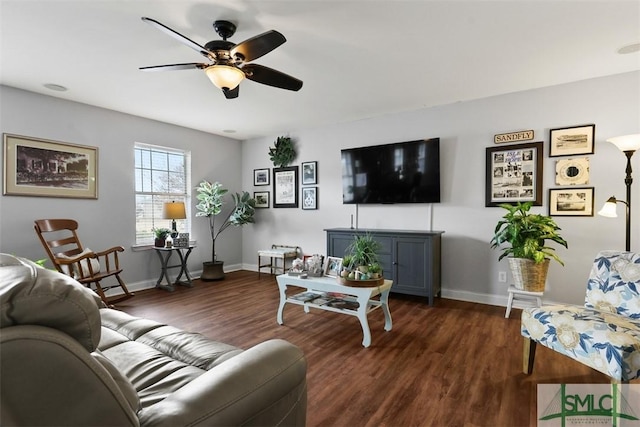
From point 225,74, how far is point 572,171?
351 centimetres

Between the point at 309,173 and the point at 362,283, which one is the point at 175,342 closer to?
the point at 362,283

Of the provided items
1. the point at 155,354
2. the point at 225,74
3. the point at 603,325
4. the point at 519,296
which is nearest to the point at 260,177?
the point at 225,74

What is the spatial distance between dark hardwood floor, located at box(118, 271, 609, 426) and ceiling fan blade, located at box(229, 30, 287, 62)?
87.0 inches

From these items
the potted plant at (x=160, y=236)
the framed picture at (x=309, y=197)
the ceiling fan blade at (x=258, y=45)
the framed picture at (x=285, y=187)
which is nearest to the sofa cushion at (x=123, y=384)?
the ceiling fan blade at (x=258, y=45)

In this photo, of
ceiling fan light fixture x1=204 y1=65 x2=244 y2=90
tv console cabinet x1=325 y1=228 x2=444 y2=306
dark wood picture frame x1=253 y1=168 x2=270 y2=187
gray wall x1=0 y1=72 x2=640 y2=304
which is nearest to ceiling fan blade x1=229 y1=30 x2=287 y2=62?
ceiling fan light fixture x1=204 y1=65 x2=244 y2=90

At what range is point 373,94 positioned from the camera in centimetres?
370

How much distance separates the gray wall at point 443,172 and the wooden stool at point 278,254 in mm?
181

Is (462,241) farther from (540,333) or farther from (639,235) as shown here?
Result: (540,333)

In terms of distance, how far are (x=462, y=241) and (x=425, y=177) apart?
0.92 m

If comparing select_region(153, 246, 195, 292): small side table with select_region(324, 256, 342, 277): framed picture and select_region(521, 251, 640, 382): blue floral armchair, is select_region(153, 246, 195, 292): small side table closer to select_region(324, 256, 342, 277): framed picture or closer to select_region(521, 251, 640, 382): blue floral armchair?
select_region(324, 256, 342, 277): framed picture

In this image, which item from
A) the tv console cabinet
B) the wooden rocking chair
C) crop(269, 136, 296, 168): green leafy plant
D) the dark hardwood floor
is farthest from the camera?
crop(269, 136, 296, 168): green leafy plant

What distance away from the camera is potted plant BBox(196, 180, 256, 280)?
16.6 ft

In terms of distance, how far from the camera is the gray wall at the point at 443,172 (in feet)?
10.5

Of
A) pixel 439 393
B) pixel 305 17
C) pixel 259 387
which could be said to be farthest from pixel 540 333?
pixel 305 17
